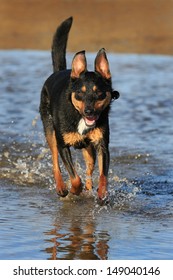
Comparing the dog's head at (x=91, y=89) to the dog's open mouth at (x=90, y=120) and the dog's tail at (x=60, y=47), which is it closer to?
the dog's open mouth at (x=90, y=120)

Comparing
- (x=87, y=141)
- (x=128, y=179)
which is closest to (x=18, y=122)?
(x=128, y=179)

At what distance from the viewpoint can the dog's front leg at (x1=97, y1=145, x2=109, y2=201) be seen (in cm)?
858

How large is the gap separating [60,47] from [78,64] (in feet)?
4.33

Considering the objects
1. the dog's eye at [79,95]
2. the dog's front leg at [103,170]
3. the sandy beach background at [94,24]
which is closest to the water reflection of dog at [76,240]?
the dog's front leg at [103,170]

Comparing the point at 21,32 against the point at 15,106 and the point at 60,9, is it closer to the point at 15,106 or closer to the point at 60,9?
the point at 60,9

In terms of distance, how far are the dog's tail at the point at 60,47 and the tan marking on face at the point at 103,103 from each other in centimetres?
147

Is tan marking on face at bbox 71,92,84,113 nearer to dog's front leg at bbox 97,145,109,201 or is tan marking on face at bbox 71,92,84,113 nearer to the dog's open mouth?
the dog's open mouth

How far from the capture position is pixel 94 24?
26484mm

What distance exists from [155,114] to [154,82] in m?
3.74

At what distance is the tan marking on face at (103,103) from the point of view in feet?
27.2

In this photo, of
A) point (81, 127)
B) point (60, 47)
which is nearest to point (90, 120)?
point (81, 127)

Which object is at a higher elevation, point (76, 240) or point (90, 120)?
point (90, 120)

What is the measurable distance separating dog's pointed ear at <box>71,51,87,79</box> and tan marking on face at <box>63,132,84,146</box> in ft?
1.76

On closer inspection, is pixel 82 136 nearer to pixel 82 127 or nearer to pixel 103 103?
pixel 82 127
